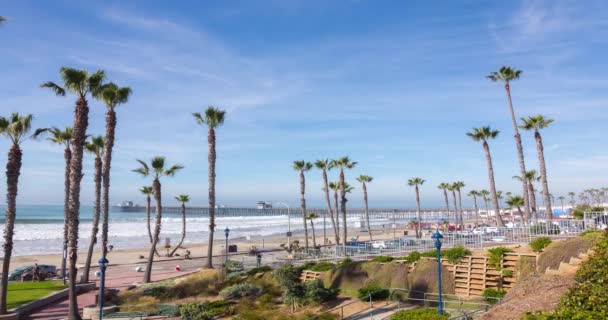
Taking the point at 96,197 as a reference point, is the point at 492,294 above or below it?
below

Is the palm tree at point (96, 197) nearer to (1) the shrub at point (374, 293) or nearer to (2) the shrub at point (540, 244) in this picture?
(1) the shrub at point (374, 293)

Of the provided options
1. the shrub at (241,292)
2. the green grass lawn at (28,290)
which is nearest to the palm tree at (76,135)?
the green grass lawn at (28,290)

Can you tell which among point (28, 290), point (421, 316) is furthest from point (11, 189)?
point (421, 316)

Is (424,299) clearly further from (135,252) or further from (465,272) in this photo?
(135,252)

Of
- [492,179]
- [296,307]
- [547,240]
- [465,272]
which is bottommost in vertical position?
[296,307]

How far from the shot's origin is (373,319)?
745 inches

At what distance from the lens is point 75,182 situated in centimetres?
2141

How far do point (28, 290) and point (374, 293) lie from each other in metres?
22.6

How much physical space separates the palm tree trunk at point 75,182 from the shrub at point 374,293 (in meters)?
14.1

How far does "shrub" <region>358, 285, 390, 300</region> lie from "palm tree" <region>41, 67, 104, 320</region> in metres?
14.1

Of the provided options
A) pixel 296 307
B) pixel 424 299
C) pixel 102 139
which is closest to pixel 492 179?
pixel 424 299

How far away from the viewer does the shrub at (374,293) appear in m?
21.7

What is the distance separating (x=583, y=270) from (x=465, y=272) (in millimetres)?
11006

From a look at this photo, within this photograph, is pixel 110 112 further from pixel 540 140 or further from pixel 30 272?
pixel 540 140
